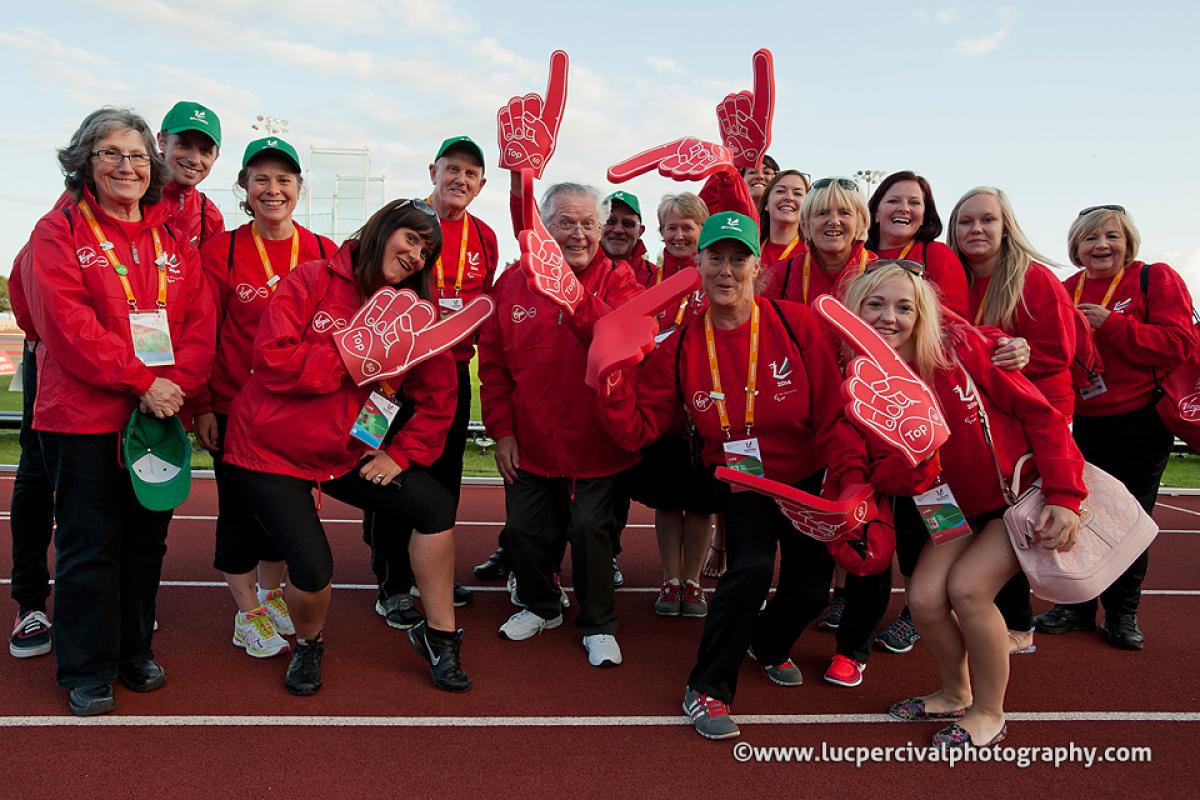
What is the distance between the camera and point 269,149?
364 centimetres

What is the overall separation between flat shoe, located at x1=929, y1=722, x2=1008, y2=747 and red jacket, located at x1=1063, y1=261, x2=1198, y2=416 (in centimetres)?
196

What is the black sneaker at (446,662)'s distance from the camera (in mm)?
3463

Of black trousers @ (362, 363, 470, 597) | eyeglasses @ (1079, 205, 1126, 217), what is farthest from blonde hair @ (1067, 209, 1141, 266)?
black trousers @ (362, 363, 470, 597)

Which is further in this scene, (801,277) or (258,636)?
(801,277)

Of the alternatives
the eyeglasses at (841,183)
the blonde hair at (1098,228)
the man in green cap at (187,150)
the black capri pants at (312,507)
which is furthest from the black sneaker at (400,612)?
the blonde hair at (1098,228)

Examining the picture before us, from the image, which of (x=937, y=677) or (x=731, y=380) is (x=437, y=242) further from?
(x=937, y=677)

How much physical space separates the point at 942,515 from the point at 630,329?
1332 mm

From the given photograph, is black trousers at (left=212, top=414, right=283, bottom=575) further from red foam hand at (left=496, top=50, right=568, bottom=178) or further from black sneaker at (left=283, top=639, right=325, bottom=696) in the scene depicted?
red foam hand at (left=496, top=50, right=568, bottom=178)

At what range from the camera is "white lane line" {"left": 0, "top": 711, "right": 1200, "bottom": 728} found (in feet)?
10.2

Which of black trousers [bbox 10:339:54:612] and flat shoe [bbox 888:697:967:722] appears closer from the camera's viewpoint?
flat shoe [bbox 888:697:967:722]

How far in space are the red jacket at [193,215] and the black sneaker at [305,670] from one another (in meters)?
1.82

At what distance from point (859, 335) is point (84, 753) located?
304 centimetres

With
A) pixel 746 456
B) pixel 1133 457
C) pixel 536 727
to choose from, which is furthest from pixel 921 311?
pixel 536 727

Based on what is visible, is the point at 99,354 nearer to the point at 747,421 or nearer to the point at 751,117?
the point at 747,421
